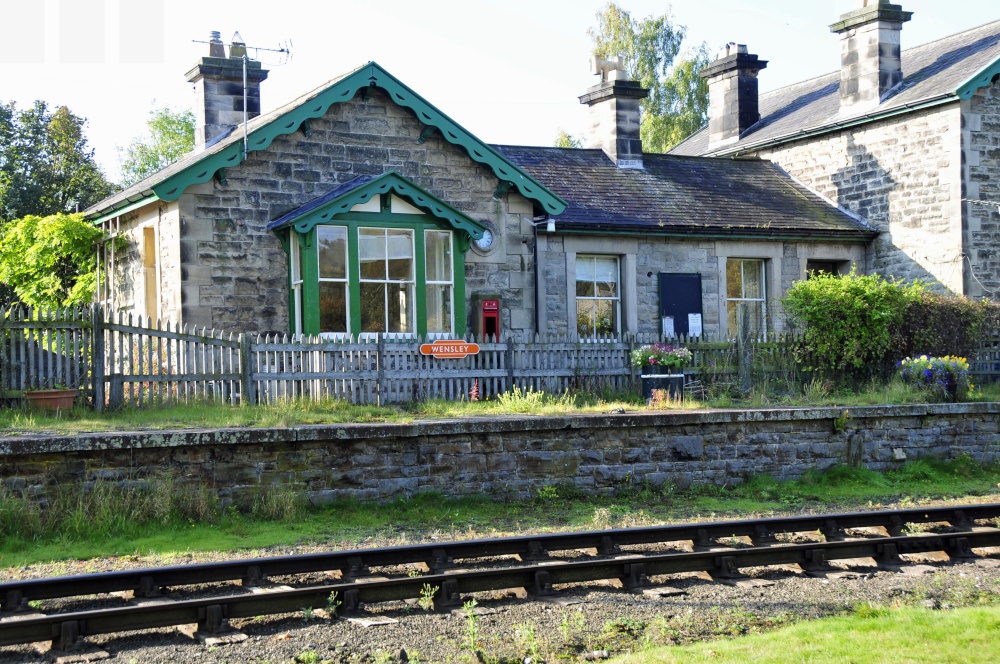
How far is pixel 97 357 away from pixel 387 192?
5301mm

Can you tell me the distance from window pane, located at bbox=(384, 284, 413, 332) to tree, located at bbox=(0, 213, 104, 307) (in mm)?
6277

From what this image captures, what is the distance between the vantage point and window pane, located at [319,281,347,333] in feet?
54.9

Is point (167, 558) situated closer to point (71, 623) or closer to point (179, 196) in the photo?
point (71, 623)

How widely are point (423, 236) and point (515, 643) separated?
11.0 metres

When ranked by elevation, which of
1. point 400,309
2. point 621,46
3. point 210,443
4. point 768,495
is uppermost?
point 621,46

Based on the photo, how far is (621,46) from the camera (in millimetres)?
40625

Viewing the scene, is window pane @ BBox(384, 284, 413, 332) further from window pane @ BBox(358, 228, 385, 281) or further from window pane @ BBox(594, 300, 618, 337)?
window pane @ BBox(594, 300, 618, 337)

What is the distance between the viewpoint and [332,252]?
16.8 meters

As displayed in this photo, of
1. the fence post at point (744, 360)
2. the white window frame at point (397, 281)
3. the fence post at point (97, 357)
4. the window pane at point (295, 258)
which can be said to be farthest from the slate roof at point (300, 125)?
the fence post at point (744, 360)

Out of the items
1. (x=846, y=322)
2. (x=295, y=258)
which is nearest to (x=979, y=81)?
(x=846, y=322)

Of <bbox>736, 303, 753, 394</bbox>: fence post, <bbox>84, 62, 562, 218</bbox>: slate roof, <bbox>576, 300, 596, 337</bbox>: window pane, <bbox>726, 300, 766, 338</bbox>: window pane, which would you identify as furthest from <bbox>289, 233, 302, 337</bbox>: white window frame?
<bbox>726, 300, 766, 338</bbox>: window pane

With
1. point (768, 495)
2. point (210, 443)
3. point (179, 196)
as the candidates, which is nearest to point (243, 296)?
point (179, 196)

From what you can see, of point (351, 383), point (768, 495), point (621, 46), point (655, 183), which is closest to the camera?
point (768, 495)

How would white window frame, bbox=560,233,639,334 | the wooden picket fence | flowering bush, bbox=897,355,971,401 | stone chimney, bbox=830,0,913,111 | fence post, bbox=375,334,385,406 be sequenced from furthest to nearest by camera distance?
stone chimney, bbox=830,0,913,111, white window frame, bbox=560,233,639,334, flowering bush, bbox=897,355,971,401, fence post, bbox=375,334,385,406, the wooden picket fence
